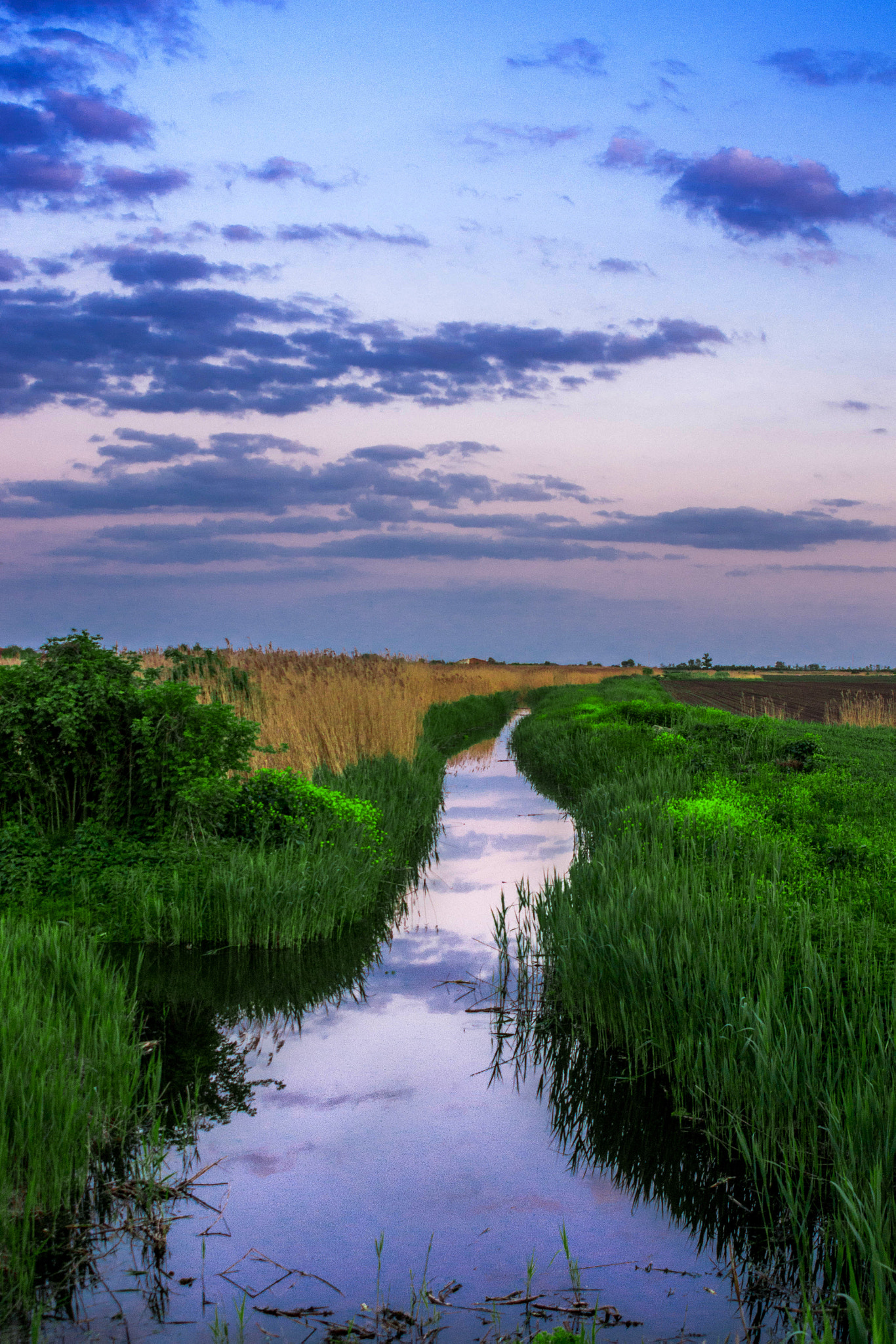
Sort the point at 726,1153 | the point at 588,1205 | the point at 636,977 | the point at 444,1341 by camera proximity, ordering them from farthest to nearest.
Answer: the point at 636,977, the point at 726,1153, the point at 588,1205, the point at 444,1341

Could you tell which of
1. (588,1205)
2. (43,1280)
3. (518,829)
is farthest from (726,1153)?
(518,829)

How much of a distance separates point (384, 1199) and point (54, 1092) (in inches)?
64.2

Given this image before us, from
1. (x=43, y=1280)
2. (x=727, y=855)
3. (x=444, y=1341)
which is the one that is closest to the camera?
(x=444, y=1341)

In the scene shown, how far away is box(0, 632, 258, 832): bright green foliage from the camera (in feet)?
30.2

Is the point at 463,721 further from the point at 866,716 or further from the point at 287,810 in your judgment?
the point at 287,810

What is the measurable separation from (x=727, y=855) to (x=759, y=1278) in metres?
5.23

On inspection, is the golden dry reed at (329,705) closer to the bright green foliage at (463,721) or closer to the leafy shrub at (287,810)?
the bright green foliage at (463,721)

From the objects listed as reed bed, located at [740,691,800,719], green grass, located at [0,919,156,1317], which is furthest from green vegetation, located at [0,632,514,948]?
reed bed, located at [740,691,800,719]

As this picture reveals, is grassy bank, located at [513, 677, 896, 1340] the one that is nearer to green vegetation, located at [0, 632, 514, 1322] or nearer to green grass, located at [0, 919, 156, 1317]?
green vegetation, located at [0, 632, 514, 1322]

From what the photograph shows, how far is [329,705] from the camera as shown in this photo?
1617 centimetres

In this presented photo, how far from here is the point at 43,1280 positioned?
346cm

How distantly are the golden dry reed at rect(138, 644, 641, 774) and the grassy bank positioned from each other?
17.4ft

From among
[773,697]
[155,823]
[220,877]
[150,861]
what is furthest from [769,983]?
[773,697]

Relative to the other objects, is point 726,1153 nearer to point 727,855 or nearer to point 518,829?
point 727,855
